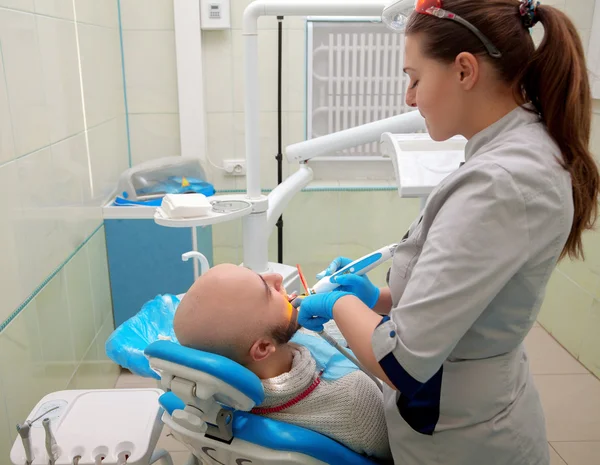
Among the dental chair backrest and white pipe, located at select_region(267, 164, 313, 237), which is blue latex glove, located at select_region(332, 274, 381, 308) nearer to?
the dental chair backrest

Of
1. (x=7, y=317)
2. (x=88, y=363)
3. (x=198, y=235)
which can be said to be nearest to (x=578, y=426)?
(x=198, y=235)

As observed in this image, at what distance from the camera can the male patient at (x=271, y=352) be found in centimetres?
117

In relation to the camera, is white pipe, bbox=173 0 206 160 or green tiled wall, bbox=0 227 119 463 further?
white pipe, bbox=173 0 206 160

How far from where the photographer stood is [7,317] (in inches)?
58.8

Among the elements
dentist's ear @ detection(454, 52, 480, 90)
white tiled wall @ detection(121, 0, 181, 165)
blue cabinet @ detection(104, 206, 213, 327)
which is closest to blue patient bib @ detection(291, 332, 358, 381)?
dentist's ear @ detection(454, 52, 480, 90)

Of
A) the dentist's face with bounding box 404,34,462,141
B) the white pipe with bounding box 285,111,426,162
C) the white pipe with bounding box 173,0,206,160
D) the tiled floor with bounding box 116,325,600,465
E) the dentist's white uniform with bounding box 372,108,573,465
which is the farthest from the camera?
the white pipe with bounding box 173,0,206,160

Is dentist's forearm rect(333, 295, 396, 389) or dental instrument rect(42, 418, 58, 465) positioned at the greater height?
dentist's forearm rect(333, 295, 396, 389)

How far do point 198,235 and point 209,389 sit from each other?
1.65 metres

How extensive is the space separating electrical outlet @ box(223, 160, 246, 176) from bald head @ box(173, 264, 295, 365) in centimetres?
191

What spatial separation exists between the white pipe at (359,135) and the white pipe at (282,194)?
0.13 m

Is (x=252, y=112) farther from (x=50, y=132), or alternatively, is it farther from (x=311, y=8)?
(x=50, y=132)

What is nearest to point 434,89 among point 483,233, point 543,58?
point 543,58

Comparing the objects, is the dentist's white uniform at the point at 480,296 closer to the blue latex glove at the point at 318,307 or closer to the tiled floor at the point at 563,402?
the blue latex glove at the point at 318,307

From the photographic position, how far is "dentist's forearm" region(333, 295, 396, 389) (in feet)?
3.14
